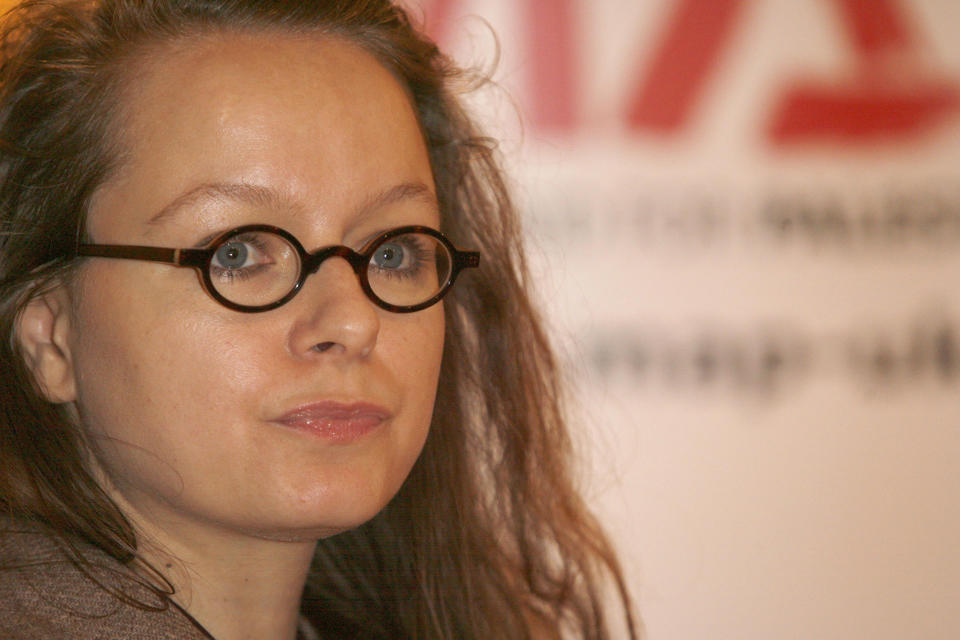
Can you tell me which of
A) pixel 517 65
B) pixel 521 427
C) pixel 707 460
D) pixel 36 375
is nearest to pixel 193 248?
pixel 36 375

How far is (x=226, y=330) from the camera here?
93cm

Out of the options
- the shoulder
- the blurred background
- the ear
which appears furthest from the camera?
the blurred background

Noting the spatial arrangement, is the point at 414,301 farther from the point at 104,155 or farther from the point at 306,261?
the point at 104,155

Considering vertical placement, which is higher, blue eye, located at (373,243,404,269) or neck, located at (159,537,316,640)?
blue eye, located at (373,243,404,269)

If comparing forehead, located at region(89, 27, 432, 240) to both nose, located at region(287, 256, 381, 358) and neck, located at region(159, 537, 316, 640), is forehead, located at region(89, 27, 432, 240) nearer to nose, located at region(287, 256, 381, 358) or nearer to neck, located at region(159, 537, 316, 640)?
nose, located at region(287, 256, 381, 358)


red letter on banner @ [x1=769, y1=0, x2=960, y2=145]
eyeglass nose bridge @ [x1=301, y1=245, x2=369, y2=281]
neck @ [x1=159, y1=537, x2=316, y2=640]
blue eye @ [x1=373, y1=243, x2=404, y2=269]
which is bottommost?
neck @ [x1=159, y1=537, x2=316, y2=640]

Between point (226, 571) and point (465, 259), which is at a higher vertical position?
point (465, 259)

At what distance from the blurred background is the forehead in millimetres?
951

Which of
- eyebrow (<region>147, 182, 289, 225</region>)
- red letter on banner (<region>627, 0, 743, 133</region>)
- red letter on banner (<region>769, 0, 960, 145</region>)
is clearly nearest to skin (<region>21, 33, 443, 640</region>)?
eyebrow (<region>147, 182, 289, 225</region>)

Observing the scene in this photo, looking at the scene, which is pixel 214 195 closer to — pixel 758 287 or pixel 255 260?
pixel 255 260

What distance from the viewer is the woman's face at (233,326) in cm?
93

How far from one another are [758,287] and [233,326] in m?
A: 1.31

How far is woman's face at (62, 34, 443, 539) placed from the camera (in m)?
0.93

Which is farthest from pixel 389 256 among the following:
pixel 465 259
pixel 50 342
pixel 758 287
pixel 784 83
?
pixel 784 83
